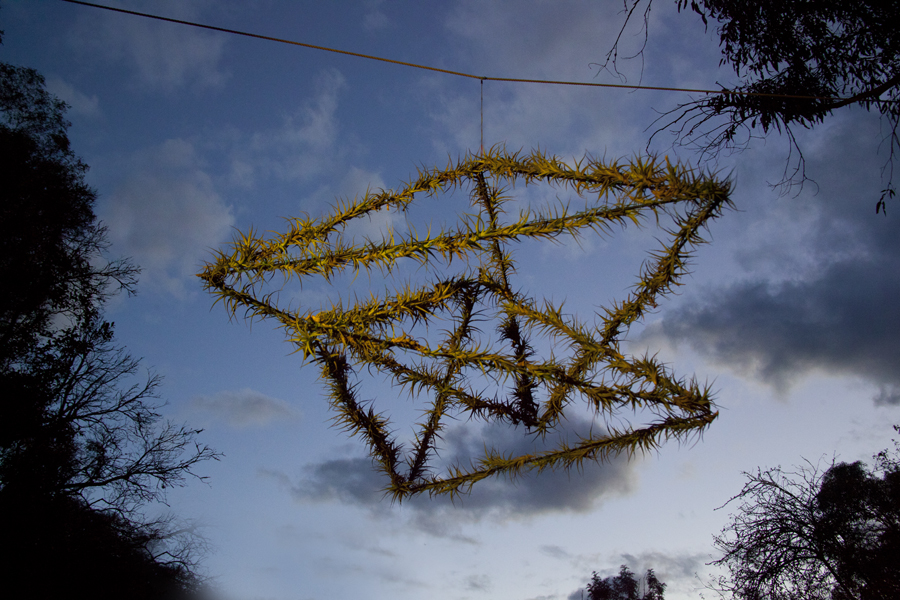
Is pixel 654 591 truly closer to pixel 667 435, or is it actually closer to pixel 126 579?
pixel 126 579

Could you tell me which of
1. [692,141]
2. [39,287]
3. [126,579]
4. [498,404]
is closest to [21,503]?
[126,579]

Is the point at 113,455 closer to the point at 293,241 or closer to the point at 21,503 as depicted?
the point at 21,503

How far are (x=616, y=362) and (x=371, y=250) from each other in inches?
28.4

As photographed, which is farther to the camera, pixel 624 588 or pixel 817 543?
pixel 624 588

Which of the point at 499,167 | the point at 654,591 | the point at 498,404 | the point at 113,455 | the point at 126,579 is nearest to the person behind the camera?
the point at 499,167

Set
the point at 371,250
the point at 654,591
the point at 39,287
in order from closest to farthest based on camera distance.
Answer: the point at 371,250
the point at 39,287
the point at 654,591

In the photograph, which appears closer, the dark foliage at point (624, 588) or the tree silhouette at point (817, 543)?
the tree silhouette at point (817, 543)

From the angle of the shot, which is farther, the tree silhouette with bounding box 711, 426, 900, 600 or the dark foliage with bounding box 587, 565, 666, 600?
the dark foliage with bounding box 587, 565, 666, 600

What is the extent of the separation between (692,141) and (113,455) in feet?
30.0

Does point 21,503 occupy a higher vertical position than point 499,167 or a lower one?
lower

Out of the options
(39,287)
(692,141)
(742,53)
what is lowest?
(692,141)

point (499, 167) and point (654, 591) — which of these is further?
point (654, 591)

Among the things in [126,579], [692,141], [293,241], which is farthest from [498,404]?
[126,579]

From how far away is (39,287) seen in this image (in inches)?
292
